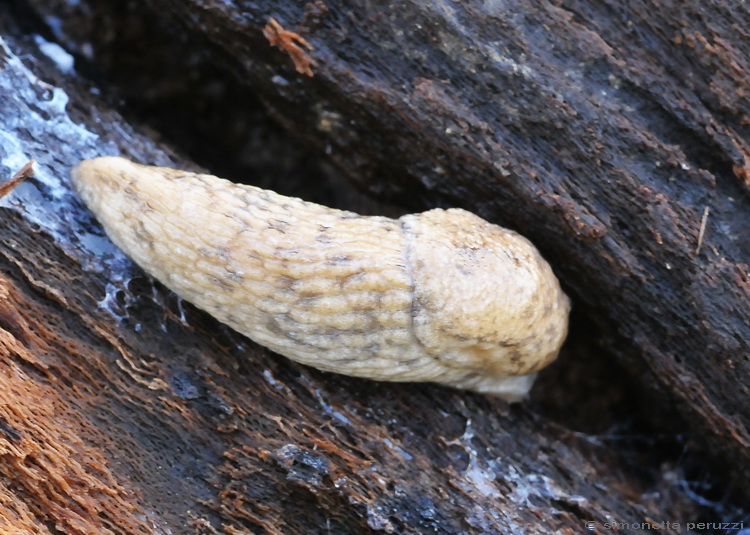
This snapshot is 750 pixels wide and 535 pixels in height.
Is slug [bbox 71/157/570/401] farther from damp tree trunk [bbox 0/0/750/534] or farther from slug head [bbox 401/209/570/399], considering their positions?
damp tree trunk [bbox 0/0/750/534]

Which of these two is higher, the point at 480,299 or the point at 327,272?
the point at 480,299

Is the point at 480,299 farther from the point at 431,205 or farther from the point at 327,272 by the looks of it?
the point at 431,205

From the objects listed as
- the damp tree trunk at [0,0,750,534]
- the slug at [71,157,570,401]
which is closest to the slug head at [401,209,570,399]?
the slug at [71,157,570,401]

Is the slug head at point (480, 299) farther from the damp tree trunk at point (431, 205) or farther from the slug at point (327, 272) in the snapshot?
the damp tree trunk at point (431, 205)

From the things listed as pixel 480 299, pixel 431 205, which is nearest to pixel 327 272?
pixel 480 299

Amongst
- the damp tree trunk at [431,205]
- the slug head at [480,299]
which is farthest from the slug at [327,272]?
the damp tree trunk at [431,205]

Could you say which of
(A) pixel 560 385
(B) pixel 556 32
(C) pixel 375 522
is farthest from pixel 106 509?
(B) pixel 556 32
